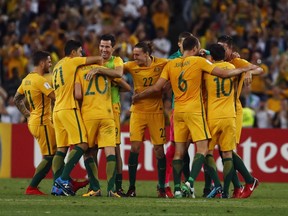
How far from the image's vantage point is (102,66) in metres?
19.3

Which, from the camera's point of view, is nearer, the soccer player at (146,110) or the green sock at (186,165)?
the soccer player at (146,110)

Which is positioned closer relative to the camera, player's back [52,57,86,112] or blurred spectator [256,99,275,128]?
player's back [52,57,86,112]

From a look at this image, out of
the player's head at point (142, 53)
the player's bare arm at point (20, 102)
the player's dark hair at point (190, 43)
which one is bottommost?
the player's bare arm at point (20, 102)

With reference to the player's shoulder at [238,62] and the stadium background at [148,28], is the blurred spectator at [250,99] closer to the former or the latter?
the stadium background at [148,28]

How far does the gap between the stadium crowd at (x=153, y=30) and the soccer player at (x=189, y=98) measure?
933 centimetres

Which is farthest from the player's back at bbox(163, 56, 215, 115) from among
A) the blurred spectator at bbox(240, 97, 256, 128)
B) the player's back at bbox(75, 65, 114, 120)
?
the blurred spectator at bbox(240, 97, 256, 128)

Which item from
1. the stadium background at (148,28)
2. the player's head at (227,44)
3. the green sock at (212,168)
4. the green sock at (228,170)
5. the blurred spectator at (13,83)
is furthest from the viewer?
the stadium background at (148,28)

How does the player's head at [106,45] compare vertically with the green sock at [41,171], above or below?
above

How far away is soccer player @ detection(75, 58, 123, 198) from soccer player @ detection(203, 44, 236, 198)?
58.7 inches

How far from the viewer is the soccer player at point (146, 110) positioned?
19.8 meters

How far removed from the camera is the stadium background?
98.1 feet

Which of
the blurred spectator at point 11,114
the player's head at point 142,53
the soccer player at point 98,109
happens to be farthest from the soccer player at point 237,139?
the blurred spectator at point 11,114

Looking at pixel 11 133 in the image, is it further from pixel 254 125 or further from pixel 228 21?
pixel 228 21

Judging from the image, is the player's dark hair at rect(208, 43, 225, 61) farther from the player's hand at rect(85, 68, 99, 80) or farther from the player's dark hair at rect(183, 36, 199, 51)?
the player's hand at rect(85, 68, 99, 80)
